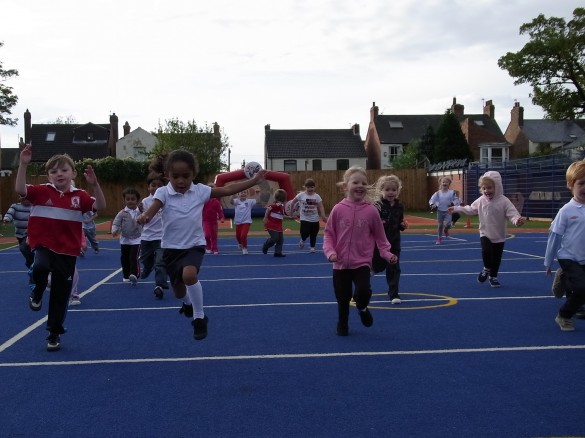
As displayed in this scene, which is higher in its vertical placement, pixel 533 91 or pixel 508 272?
pixel 533 91

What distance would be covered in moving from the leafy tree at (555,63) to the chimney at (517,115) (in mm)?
34359

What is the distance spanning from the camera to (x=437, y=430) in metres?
4.43

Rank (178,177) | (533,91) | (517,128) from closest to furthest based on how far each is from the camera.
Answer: (178,177), (533,91), (517,128)

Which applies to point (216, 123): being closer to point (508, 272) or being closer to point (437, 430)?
point (508, 272)

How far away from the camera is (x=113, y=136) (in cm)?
7844

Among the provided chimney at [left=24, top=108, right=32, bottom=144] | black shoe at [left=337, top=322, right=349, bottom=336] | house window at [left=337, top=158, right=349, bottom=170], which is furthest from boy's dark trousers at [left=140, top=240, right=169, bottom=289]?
chimney at [left=24, top=108, right=32, bottom=144]

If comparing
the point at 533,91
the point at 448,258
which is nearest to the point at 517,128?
the point at 533,91

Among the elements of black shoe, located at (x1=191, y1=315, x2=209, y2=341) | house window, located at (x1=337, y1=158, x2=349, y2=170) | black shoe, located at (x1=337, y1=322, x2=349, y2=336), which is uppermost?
house window, located at (x1=337, y1=158, x2=349, y2=170)

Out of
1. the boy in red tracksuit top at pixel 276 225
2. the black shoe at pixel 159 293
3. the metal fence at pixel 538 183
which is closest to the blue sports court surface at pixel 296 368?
the black shoe at pixel 159 293

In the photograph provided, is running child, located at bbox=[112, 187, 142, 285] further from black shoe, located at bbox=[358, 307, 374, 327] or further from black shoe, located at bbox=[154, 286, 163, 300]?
black shoe, located at bbox=[358, 307, 374, 327]

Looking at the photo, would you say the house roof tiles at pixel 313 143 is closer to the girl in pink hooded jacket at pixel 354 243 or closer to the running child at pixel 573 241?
the girl in pink hooded jacket at pixel 354 243

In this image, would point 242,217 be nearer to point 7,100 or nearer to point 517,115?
point 7,100

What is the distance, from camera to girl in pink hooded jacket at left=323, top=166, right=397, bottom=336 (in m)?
7.21

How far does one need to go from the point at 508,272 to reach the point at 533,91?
35090 millimetres
